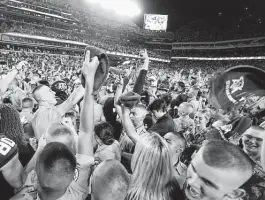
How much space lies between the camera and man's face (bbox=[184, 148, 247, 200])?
4.65 feet

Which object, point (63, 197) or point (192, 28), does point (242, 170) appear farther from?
point (192, 28)

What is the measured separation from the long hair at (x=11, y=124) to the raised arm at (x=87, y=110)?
2.68ft

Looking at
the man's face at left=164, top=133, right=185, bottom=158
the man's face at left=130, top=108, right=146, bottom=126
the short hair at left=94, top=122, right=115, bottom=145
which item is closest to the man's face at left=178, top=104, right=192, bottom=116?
the man's face at left=130, top=108, right=146, bottom=126

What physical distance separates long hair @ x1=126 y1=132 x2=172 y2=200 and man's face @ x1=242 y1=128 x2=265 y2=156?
1.37 meters

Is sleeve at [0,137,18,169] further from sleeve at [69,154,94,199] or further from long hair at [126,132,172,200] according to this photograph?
long hair at [126,132,172,200]

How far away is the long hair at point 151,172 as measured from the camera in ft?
5.30

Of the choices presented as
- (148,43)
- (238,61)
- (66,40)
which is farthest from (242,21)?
(66,40)

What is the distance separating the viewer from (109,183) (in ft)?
5.27

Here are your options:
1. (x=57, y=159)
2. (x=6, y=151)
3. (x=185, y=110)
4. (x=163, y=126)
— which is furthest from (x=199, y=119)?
(x=6, y=151)

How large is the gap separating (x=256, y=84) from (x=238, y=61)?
151ft

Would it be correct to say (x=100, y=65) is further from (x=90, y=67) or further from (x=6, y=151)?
(x=6, y=151)

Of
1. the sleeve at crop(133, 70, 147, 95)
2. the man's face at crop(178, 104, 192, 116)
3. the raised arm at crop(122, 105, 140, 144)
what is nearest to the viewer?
the raised arm at crop(122, 105, 140, 144)

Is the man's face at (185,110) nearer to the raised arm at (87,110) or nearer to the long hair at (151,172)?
the long hair at (151,172)

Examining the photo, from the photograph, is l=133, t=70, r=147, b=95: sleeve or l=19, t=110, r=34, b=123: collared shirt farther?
l=19, t=110, r=34, b=123: collared shirt
